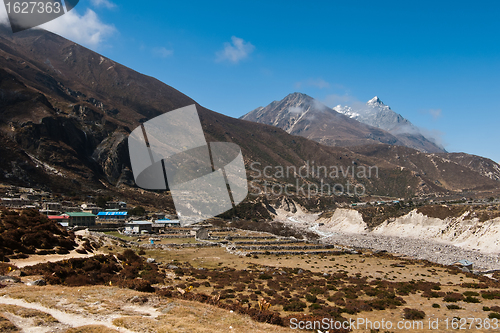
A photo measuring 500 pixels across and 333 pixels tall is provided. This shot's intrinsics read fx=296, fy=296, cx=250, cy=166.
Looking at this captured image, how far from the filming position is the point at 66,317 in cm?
997

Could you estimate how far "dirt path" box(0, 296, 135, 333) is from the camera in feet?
31.3

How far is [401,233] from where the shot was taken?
69.9 meters

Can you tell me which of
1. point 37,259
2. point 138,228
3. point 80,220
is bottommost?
point 138,228

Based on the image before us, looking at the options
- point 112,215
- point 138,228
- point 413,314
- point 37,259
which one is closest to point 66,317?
point 37,259

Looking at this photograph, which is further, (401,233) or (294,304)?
(401,233)

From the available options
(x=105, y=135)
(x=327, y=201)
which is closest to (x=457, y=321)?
(x=327, y=201)

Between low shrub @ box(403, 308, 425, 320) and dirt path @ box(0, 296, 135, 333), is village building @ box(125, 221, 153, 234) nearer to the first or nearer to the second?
dirt path @ box(0, 296, 135, 333)

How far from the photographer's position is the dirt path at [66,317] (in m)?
9.55

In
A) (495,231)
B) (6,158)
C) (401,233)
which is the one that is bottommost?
(401,233)

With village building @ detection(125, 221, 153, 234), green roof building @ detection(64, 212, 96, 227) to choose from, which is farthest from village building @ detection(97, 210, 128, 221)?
village building @ detection(125, 221, 153, 234)

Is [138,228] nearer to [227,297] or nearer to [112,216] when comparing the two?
[112,216]

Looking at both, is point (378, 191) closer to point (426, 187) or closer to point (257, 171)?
point (426, 187)

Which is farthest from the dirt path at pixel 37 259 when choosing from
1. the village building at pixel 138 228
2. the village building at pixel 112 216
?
the village building at pixel 112 216

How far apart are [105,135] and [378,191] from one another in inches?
6447
